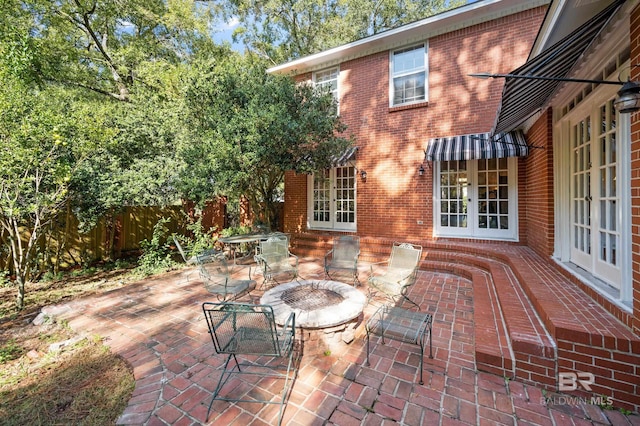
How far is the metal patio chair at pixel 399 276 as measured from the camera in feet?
15.7

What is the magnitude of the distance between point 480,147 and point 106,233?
1159 centimetres

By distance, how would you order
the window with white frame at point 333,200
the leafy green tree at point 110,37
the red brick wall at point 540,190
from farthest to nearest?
the leafy green tree at point 110,37, the window with white frame at point 333,200, the red brick wall at point 540,190

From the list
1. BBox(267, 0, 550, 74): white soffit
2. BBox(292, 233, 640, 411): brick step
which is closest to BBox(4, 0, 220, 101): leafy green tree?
BBox(267, 0, 550, 74): white soffit

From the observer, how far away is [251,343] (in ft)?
9.86

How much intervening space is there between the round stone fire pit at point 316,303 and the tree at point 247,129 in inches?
131

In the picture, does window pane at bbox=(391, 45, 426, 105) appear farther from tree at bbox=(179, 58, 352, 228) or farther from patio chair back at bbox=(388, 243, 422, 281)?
patio chair back at bbox=(388, 243, 422, 281)

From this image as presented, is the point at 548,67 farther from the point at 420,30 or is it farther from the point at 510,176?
the point at 420,30

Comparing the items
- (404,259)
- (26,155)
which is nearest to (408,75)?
(404,259)

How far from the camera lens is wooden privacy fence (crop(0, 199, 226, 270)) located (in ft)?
26.0

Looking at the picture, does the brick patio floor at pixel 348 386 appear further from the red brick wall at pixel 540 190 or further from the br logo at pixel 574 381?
the red brick wall at pixel 540 190

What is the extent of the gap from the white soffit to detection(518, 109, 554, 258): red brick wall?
3.45 m

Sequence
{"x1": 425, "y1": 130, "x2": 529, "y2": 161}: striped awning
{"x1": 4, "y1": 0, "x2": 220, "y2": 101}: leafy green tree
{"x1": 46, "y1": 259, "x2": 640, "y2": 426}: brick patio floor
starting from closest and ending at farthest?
1. {"x1": 46, "y1": 259, "x2": 640, "y2": 426}: brick patio floor
2. {"x1": 425, "y1": 130, "x2": 529, "y2": 161}: striped awning
3. {"x1": 4, "y1": 0, "x2": 220, "y2": 101}: leafy green tree

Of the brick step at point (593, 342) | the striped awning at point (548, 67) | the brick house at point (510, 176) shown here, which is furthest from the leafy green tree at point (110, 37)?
the brick step at point (593, 342)

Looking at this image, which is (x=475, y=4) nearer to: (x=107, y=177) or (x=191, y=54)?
(x=107, y=177)
